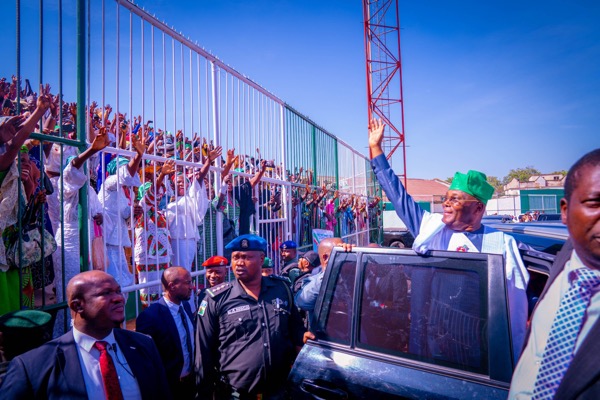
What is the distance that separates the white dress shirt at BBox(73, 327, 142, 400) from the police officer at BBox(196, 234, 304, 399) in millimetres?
641

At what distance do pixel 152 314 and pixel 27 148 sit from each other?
5.29ft

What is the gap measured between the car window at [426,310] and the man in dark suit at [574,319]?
0.54 m

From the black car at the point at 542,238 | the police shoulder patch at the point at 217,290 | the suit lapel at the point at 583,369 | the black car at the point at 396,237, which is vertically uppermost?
the black car at the point at 542,238

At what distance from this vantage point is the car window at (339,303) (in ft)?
7.66

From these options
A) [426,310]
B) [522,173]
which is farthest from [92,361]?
[522,173]

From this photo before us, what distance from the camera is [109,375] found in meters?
2.22

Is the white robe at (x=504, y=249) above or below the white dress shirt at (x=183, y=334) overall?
above

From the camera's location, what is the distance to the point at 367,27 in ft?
69.1

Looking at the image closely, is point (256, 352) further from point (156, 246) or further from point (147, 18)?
point (147, 18)

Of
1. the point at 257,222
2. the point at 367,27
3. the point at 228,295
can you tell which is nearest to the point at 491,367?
the point at 228,295

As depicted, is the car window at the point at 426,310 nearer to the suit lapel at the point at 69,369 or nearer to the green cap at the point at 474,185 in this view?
the green cap at the point at 474,185

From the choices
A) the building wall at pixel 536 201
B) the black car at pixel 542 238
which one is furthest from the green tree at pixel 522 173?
the black car at pixel 542 238

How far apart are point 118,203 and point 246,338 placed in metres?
1.81

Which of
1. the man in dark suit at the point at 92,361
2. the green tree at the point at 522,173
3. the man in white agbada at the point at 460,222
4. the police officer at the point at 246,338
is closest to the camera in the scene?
the man in dark suit at the point at 92,361
